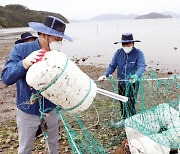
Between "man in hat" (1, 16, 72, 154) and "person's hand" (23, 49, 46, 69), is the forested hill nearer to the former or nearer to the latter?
"man in hat" (1, 16, 72, 154)

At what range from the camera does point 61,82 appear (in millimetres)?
2623

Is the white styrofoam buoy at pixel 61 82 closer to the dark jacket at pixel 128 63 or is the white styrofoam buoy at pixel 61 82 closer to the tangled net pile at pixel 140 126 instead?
the tangled net pile at pixel 140 126

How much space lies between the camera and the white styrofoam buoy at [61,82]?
2.57 metres

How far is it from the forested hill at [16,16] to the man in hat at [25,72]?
8554 cm

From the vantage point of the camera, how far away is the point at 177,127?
4172 mm

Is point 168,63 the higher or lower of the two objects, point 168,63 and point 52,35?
the lower

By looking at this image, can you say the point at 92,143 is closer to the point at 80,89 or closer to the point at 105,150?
the point at 105,150

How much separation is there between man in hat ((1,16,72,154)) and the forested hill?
3368 inches

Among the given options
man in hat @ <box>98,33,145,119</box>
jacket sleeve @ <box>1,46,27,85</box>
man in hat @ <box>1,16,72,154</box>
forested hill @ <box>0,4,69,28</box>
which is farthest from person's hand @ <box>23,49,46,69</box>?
forested hill @ <box>0,4,69,28</box>

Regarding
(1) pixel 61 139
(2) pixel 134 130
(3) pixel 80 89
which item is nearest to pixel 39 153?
(1) pixel 61 139

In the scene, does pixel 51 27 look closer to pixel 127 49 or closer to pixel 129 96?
pixel 127 49

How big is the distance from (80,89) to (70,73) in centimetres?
19

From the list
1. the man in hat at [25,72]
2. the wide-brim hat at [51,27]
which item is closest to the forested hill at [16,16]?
the man in hat at [25,72]

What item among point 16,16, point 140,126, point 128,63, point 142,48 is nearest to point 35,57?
point 140,126
